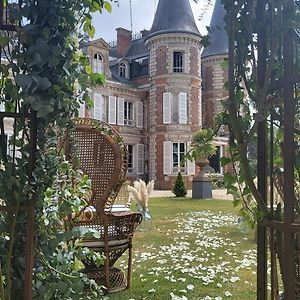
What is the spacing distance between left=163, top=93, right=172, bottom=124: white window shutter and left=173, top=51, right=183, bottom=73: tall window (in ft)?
5.11

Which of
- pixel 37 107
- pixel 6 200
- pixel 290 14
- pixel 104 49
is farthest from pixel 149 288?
pixel 104 49

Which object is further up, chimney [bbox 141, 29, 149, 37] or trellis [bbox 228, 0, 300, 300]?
chimney [bbox 141, 29, 149, 37]

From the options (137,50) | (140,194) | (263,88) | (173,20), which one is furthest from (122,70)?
(263,88)

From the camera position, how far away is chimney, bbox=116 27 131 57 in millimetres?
31328

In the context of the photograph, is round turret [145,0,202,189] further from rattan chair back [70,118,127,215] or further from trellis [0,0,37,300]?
trellis [0,0,37,300]

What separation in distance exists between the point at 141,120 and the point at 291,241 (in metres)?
26.5

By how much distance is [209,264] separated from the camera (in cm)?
487

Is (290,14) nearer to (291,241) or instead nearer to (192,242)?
(291,241)

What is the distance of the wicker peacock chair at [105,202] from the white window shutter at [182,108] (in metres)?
22.5

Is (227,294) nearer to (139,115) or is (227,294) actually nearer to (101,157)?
(101,157)

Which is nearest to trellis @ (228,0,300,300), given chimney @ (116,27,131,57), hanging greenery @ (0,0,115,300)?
hanging greenery @ (0,0,115,300)

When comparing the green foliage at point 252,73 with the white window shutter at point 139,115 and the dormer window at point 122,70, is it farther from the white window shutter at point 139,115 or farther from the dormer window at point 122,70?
the dormer window at point 122,70

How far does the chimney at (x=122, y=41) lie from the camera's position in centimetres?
3133

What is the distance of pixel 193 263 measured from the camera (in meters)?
4.96
